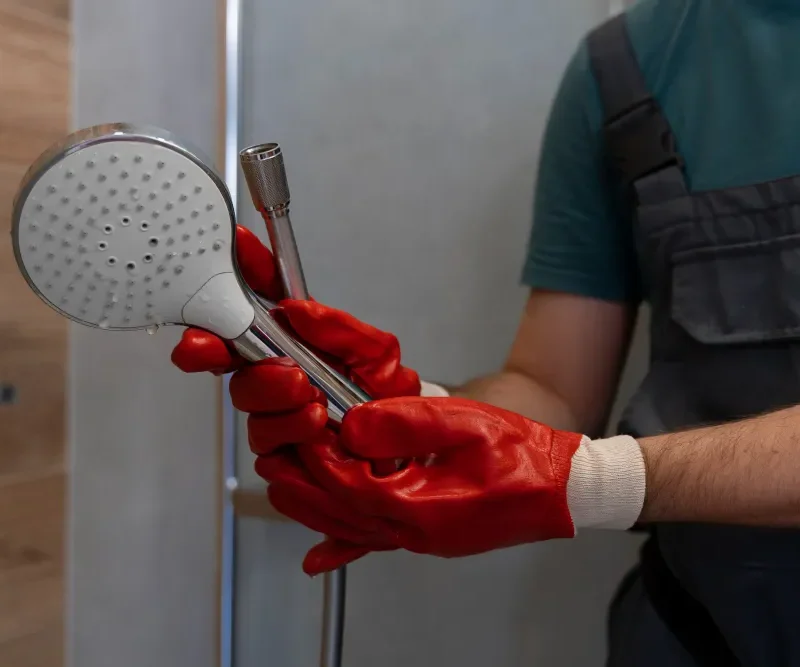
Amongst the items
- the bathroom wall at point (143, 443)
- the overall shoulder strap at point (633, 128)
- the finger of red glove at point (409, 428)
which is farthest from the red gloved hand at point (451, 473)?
the bathroom wall at point (143, 443)

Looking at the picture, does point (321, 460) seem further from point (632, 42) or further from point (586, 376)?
point (632, 42)

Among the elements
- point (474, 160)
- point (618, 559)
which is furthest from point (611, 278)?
point (618, 559)

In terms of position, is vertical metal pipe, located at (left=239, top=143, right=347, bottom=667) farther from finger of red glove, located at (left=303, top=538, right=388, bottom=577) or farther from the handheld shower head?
finger of red glove, located at (left=303, top=538, right=388, bottom=577)

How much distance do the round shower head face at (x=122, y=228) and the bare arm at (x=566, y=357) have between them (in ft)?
1.04

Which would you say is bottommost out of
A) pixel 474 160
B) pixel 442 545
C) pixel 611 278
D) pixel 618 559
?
pixel 618 559

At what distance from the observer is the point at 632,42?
1.87 feet

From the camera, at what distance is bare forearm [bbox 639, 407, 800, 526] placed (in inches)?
15.5

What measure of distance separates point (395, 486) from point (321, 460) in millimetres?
50

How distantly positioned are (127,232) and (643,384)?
41cm

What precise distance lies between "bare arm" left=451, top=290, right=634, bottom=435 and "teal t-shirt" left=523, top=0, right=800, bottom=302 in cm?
2

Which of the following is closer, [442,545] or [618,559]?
[442,545]

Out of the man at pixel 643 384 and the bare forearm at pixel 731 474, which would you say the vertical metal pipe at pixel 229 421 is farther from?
the bare forearm at pixel 731 474

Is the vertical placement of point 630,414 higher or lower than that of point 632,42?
lower

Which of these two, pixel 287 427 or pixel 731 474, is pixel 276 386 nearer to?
pixel 287 427
